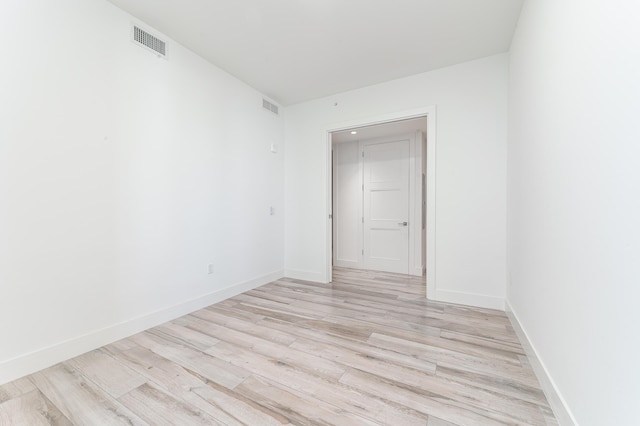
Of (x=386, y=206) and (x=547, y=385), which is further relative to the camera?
(x=386, y=206)

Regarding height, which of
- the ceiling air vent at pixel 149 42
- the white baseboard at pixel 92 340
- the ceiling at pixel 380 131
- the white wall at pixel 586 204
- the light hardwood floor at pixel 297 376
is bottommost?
the light hardwood floor at pixel 297 376

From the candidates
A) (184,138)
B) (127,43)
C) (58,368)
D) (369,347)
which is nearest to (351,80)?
(184,138)

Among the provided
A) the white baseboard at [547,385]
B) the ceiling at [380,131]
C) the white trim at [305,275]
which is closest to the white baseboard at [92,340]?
the white trim at [305,275]

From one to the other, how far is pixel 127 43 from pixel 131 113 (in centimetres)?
60

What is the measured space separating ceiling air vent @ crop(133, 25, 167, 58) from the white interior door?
352 centimetres

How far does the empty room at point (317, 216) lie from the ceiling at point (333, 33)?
3 cm

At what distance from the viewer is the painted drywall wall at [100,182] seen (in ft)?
5.40

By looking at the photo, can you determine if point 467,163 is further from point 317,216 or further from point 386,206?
point 317,216

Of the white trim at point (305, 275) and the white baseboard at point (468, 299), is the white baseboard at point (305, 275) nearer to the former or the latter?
the white trim at point (305, 275)

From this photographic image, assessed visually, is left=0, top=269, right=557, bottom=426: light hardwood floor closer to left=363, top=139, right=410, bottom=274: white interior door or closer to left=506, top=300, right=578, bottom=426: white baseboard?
left=506, top=300, right=578, bottom=426: white baseboard

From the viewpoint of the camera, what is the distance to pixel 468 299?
114 inches

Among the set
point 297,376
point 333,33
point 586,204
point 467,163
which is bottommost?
point 297,376

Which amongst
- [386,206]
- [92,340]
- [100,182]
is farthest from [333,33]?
[92,340]

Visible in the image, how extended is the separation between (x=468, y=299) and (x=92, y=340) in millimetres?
3653
